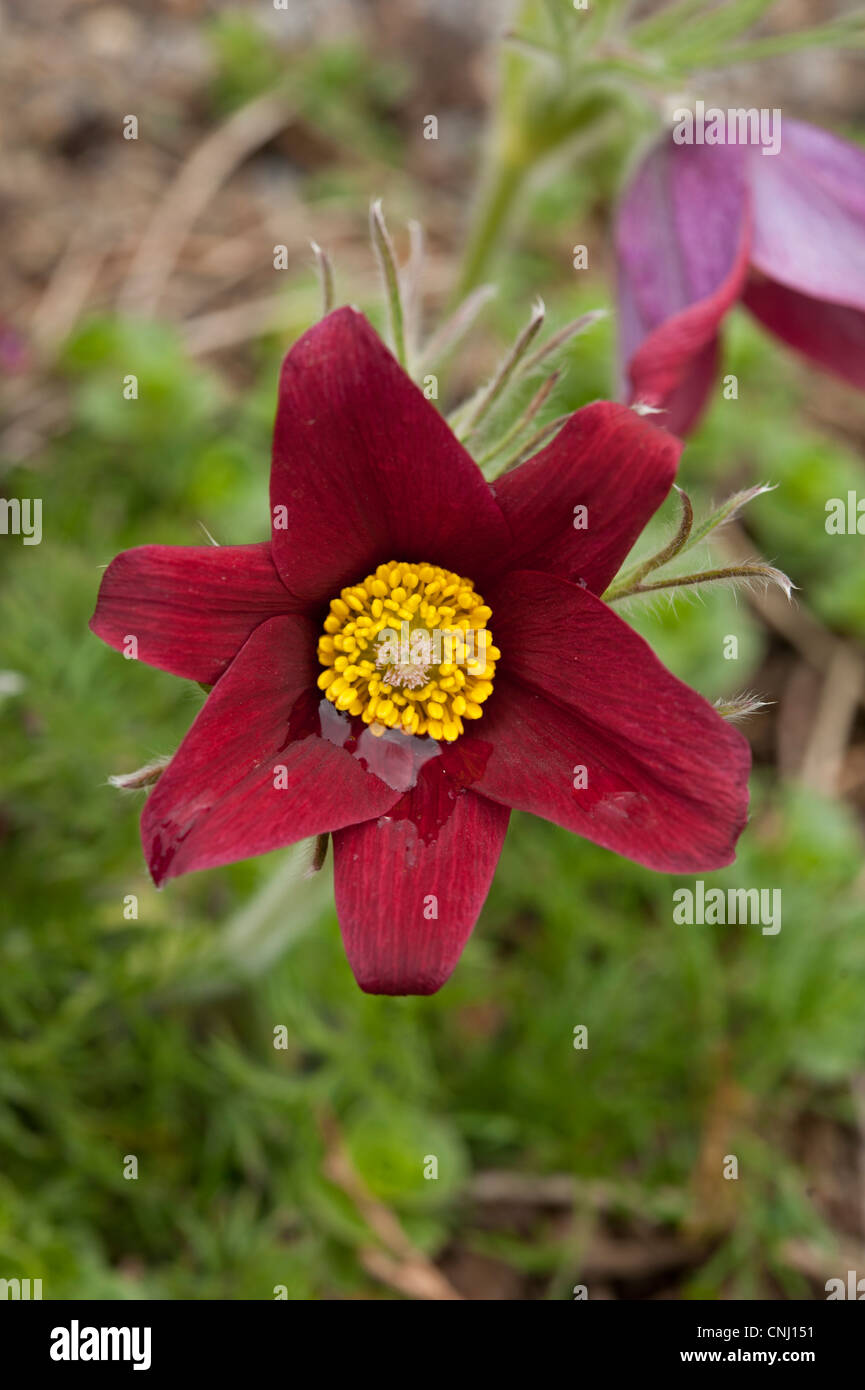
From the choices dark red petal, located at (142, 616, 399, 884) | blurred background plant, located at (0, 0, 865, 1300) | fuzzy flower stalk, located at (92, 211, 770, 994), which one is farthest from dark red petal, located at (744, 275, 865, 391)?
dark red petal, located at (142, 616, 399, 884)

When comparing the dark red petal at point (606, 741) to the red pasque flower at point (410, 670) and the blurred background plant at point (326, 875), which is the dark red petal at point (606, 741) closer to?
the red pasque flower at point (410, 670)

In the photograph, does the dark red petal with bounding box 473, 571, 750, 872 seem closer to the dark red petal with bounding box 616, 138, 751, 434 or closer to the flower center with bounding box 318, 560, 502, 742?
the flower center with bounding box 318, 560, 502, 742

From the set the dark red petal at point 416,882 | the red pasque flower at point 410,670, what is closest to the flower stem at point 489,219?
the red pasque flower at point 410,670

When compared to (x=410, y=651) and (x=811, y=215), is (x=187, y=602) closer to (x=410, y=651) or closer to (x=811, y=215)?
(x=410, y=651)

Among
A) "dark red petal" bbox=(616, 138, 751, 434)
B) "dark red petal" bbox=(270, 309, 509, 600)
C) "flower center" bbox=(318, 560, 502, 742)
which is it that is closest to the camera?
"dark red petal" bbox=(270, 309, 509, 600)

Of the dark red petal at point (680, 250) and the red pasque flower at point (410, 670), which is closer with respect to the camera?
the red pasque flower at point (410, 670)

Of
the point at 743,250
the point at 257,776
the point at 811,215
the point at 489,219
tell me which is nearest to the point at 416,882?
the point at 257,776
